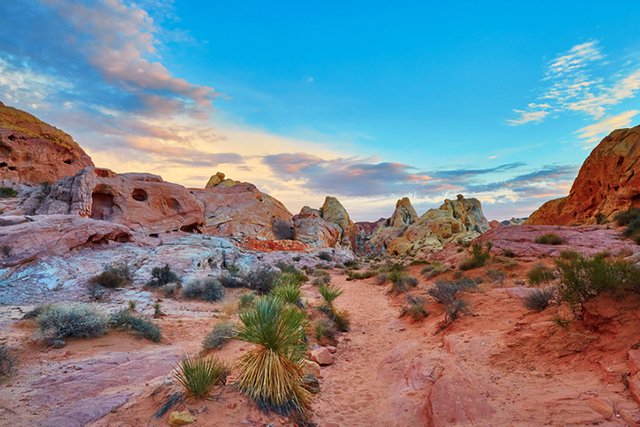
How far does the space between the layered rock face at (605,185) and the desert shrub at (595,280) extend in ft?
86.8

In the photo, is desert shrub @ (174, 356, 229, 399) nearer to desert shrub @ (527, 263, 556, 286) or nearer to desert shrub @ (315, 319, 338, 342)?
desert shrub @ (315, 319, 338, 342)

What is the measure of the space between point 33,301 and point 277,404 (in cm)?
1163

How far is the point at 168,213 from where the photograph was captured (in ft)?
98.7

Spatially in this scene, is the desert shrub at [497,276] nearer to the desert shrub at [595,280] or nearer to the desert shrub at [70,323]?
the desert shrub at [595,280]

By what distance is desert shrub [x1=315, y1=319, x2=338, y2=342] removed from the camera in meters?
8.38

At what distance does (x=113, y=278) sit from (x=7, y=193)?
22670mm

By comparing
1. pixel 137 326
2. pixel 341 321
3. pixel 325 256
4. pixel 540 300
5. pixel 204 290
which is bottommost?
pixel 325 256

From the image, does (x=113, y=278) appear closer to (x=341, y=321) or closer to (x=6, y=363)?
(x=6, y=363)

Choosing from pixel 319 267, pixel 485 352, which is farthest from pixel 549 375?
pixel 319 267

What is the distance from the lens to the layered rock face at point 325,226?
46.3 m

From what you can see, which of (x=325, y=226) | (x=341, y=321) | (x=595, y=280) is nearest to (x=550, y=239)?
(x=341, y=321)

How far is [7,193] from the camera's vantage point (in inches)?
1069

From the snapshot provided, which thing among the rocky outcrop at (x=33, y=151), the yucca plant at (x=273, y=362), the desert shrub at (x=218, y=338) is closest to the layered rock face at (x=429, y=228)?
the desert shrub at (x=218, y=338)

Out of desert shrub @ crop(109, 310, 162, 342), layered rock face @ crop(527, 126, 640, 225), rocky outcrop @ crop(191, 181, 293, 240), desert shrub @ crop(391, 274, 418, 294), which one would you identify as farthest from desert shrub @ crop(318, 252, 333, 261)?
desert shrub @ crop(109, 310, 162, 342)
